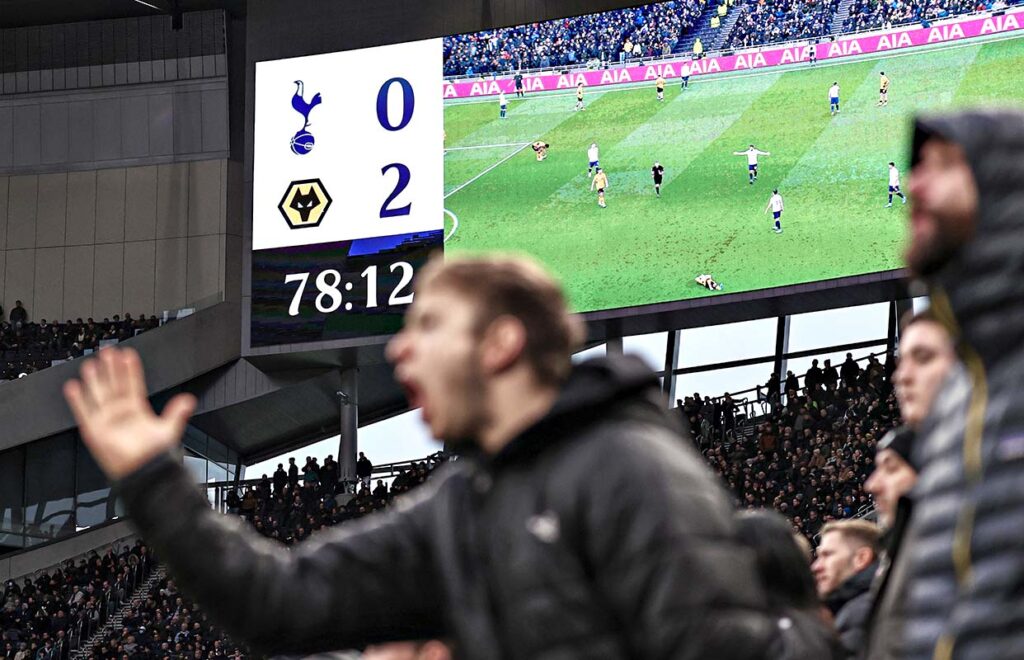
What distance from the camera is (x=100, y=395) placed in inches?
95.1

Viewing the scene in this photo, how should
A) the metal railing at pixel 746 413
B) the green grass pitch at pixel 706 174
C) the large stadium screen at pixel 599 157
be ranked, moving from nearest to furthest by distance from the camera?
1. the green grass pitch at pixel 706 174
2. the large stadium screen at pixel 599 157
3. the metal railing at pixel 746 413

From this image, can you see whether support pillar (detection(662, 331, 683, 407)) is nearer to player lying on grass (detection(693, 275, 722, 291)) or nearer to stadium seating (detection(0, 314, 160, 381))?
player lying on grass (detection(693, 275, 722, 291))

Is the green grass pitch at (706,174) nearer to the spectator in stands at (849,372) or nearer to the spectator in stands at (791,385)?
the spectator in stands at (849,372)

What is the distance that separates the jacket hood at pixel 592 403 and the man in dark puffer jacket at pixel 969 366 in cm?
43

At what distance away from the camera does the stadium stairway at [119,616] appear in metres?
24.1

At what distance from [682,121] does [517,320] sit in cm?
2093

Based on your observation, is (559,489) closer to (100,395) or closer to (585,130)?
(100,395)

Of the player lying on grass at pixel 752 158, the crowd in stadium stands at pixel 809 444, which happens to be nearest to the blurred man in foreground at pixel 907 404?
the crowd in stadium stands at pixel 809 444

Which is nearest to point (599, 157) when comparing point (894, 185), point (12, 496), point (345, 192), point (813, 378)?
point (345, 192)

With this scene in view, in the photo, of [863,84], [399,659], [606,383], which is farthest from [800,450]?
[606,383]

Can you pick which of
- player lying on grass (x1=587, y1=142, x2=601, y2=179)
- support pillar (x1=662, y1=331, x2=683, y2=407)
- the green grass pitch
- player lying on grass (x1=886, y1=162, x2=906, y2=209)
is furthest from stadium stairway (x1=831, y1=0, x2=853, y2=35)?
support pillar (x1=662, y1=331, x2=683, y2=407)

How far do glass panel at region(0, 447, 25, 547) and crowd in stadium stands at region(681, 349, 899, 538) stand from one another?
14.5m

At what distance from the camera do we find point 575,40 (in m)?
23.9

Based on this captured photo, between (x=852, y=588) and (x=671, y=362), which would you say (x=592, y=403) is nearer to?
(x=852, y=588)
